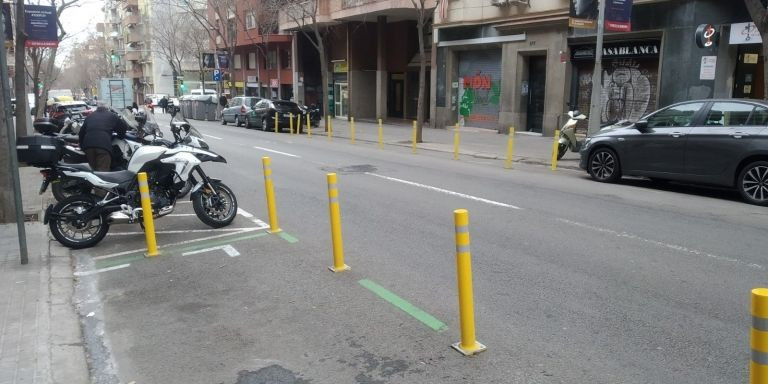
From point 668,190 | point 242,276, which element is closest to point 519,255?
point 242,276

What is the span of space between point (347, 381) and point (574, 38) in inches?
749

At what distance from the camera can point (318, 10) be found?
34281mm

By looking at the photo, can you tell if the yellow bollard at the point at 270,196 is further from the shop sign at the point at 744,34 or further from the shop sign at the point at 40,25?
the shop sign at the point at 744,34

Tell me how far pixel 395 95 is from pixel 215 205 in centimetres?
2907

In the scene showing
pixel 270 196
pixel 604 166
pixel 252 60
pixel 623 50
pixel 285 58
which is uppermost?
pixel 252 60

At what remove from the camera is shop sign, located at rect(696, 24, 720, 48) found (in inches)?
632

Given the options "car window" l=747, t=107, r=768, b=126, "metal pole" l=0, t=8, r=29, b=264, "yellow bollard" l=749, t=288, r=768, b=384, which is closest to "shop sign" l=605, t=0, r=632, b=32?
"car window" l=747, t=107, r=768, b=126

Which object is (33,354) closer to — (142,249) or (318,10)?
(142,249)

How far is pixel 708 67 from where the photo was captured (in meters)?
16.3

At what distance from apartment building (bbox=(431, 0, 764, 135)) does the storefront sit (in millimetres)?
32

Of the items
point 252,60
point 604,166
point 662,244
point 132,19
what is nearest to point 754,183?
point 604,166

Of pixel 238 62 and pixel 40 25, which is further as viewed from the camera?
pixel 238 62

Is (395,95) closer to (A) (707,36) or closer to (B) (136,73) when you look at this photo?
(A) (707,36)

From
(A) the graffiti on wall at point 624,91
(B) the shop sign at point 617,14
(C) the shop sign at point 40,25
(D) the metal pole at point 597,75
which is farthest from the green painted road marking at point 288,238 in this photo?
(A) the graffiti on wall at point 624,91
